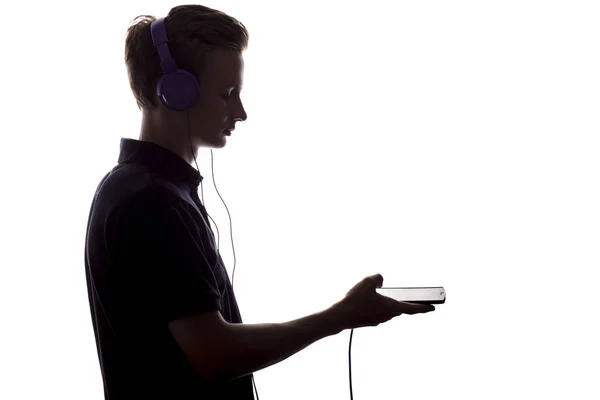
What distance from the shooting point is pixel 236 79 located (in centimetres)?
79

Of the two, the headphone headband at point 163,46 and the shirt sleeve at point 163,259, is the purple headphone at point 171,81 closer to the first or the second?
the headphone headband at point 163,46

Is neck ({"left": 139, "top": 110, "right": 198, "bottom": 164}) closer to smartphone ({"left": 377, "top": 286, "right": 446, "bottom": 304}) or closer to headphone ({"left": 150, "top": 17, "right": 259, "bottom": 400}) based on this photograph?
headphone ({"left": 150, "top": 17, "right": 259, "bottom": 400})

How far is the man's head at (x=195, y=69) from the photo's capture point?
2.52ft

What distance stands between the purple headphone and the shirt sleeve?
0.16 metres

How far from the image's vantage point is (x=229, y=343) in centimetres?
63

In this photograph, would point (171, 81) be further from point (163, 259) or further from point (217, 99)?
point (163, 259)

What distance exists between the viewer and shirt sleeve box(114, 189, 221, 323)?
62 cm

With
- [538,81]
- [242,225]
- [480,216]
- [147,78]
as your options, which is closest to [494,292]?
[480,216]

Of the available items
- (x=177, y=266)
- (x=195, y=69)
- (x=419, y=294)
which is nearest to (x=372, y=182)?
(x=419, y=294)

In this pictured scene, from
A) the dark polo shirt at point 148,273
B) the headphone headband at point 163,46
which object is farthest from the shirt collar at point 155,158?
the headphone headband at point 163,46

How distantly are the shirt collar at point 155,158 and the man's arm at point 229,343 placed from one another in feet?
0.71

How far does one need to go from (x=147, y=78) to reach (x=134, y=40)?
6 cm

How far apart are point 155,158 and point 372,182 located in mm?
824

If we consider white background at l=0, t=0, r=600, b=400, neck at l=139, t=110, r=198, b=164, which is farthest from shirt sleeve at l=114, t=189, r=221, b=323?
white background at l=0, t=0, r=600, b=400
